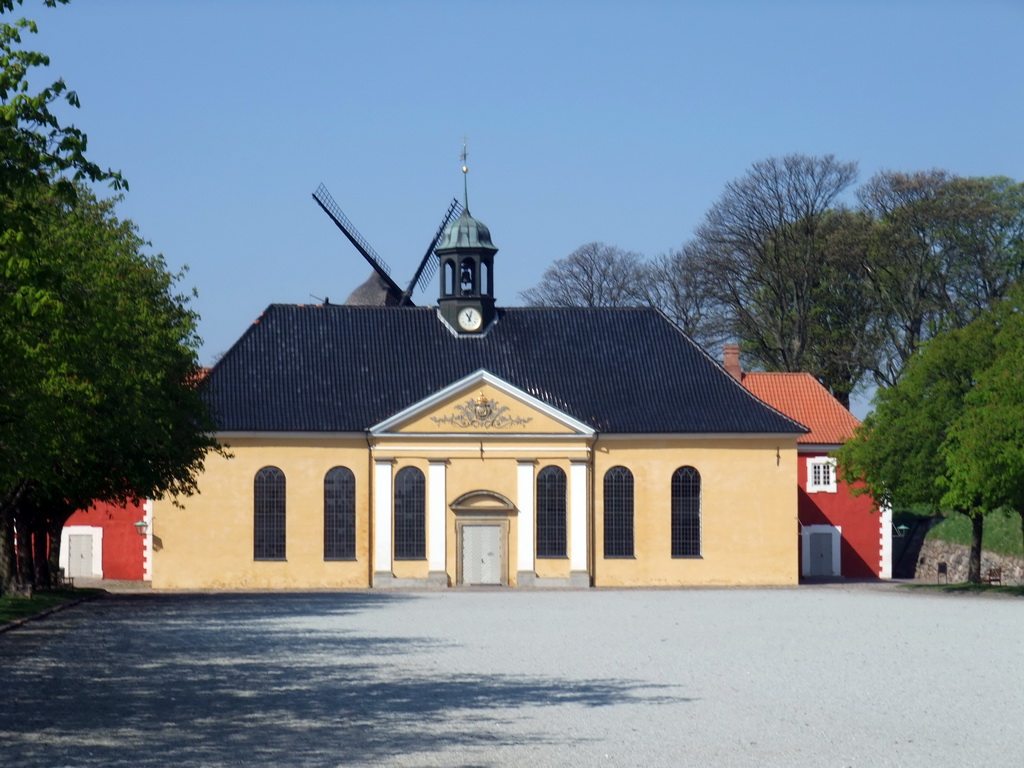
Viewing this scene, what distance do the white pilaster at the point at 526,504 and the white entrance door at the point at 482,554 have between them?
79 centimetres

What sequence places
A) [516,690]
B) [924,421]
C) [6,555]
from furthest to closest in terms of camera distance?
[924,421] < [6,555] < [516,690]

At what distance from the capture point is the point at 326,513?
5584cm

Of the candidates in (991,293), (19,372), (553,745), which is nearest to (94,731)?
(553,745)

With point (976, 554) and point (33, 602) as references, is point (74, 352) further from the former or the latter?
point (976, 554)

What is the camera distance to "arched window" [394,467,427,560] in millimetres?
55781

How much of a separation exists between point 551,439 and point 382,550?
691 cm

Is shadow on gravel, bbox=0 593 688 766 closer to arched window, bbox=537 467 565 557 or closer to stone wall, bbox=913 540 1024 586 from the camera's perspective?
arched window, bbox=537 467 565 557

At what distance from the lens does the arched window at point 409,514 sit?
55.8 meters

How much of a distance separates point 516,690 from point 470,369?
38.9 m

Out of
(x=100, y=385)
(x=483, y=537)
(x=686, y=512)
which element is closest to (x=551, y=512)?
(x=483, y=537)

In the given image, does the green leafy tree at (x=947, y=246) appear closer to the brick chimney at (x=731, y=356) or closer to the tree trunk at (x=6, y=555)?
the brick chimney at (x=731, y=356)

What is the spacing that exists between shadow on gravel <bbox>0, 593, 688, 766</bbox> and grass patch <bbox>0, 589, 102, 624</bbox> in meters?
4.20

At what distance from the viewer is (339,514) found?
183ft

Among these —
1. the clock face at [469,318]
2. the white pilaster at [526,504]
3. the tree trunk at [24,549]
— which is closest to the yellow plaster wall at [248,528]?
the white pilaster at [526,504]
